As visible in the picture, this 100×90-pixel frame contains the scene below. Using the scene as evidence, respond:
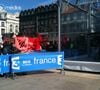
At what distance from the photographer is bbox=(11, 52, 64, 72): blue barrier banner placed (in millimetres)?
12424

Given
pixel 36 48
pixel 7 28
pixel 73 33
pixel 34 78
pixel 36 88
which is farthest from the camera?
pixel 7 28

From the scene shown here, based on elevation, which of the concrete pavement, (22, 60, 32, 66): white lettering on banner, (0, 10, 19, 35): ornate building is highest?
(0, 10, 19, 35): ornate building

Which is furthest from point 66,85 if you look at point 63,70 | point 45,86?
point 63,70

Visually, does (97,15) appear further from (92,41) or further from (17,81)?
(17,81)

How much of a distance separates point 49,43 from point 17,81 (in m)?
16.2

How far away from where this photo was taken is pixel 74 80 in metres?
12.0

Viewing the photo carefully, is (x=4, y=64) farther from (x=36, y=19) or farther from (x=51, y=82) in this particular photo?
(x=36, y=19)

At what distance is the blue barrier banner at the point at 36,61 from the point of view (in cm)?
1242

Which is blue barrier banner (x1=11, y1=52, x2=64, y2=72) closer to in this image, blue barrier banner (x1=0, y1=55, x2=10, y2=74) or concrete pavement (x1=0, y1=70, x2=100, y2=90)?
blue barrier banner (x1=0, y1=55, x2=10, y2=74)

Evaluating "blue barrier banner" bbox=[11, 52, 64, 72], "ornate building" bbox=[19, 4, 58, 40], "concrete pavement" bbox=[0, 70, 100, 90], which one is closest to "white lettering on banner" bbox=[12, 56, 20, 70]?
"blue barrier banner" bbox=[11, 52, 64, 72]

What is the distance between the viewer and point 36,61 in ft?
43.0

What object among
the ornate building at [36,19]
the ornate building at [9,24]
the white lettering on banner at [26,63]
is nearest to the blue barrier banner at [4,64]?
the white lettering on banner at [26,63]

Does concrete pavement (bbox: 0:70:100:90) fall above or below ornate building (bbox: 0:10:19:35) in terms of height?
below

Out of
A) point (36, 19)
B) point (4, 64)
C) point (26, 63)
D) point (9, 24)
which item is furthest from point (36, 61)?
point (9, 24)
